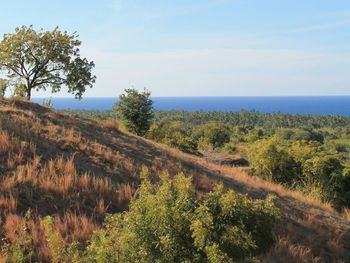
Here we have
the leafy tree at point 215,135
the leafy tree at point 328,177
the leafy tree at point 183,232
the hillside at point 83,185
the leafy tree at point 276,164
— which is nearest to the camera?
the leafy tree at point 183,232

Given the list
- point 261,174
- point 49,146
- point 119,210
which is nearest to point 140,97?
point 261,174

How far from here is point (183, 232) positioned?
566 cm

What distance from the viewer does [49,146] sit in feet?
42.6

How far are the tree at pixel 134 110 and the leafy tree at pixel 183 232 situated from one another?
40257mm

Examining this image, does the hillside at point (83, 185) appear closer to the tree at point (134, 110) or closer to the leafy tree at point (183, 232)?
the leafy tree at point (183, 232)

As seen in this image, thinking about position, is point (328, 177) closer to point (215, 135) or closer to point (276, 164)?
point (276, 164)

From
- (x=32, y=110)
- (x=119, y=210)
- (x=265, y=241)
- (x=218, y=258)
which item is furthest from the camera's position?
(x=32, y=110)

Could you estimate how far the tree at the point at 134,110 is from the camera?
4597 centimetres

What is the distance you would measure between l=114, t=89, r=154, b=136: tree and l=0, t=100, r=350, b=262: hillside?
92.1ft

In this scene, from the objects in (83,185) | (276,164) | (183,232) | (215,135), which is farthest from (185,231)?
(215,135)

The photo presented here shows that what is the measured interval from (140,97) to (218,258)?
41569 mm

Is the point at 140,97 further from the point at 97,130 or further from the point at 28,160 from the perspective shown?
the point at 28,160

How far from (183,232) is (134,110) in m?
40.7

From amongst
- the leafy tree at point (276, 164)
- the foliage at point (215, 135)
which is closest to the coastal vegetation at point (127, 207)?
the leafy tree at point (276, 164)
